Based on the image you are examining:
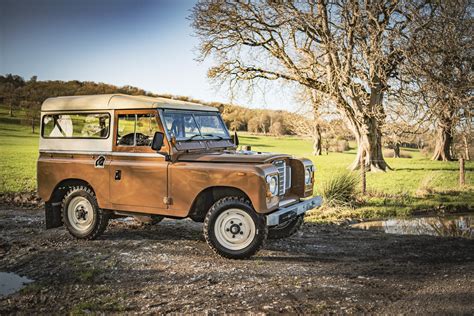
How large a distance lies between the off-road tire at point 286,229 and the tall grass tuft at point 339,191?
350 cm

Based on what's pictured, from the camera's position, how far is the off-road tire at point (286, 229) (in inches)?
284

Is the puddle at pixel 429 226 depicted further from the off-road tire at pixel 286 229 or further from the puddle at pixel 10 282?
the puddle at pixel 10 282

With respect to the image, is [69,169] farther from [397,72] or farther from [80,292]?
[397,72]

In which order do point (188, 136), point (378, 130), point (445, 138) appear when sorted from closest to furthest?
1. point (188, 136)
2. point (378, 130)
3. point (445, 138)

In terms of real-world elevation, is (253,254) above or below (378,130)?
below

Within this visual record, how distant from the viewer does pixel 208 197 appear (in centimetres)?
643

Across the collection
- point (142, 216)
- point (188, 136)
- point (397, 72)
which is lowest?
point (142, 216)

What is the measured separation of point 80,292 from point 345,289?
3007mm

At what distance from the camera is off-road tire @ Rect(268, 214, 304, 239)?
721cm

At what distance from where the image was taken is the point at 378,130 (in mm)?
20234

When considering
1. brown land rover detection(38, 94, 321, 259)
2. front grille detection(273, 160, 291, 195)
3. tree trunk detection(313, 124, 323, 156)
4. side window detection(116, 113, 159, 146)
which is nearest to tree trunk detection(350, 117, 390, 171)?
tree trunk detection(313, 124, 323, 156)

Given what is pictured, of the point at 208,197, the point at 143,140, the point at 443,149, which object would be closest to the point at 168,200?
the point at 208,197

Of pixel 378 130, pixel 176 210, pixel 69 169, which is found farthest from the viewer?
pixel 378 130

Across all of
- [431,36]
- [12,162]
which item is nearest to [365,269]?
[431,36]
